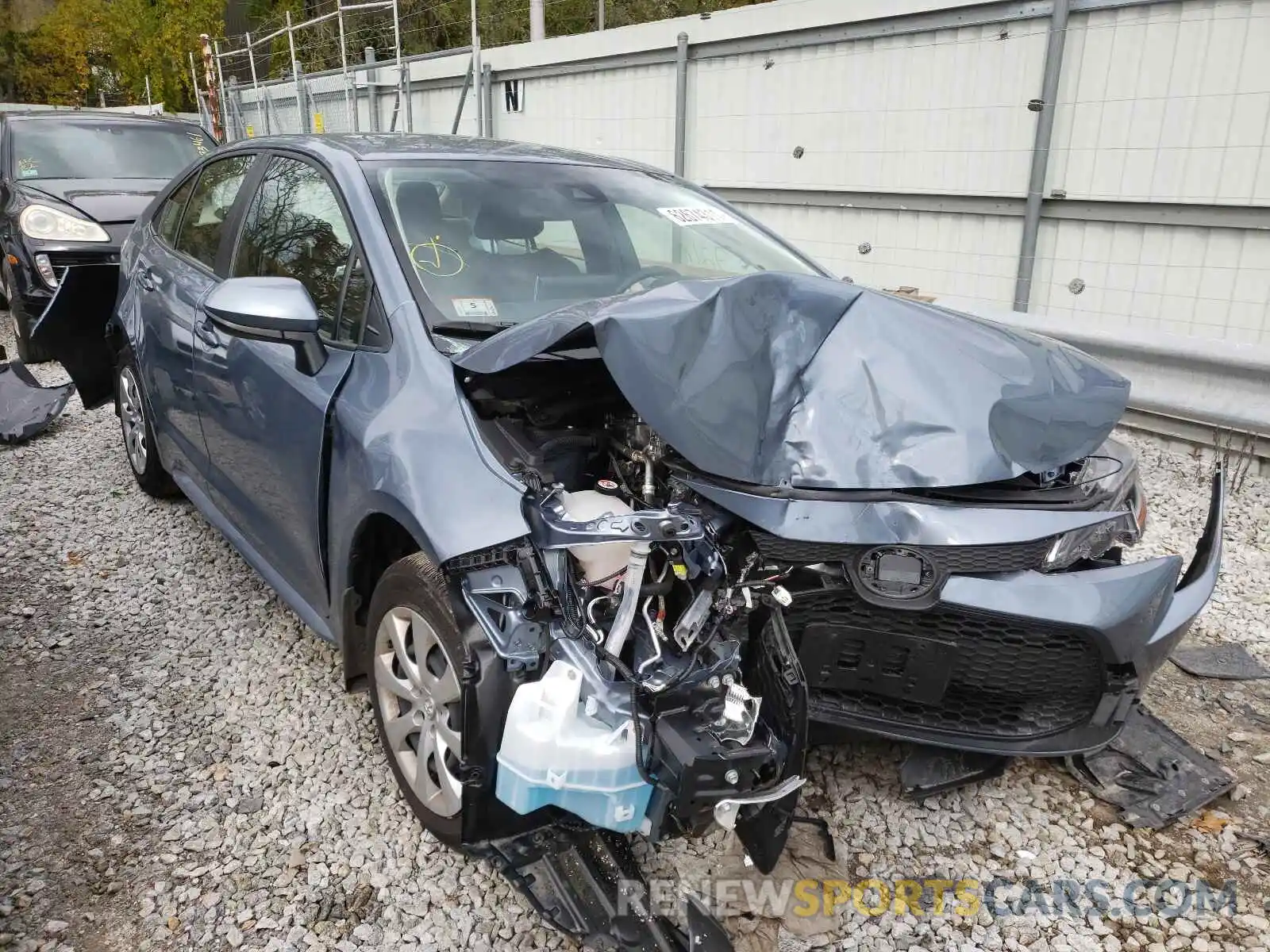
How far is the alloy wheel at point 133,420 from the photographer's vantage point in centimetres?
448

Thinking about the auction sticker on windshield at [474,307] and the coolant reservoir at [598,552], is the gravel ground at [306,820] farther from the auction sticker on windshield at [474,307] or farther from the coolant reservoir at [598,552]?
the auction sticker on windshield at [474,307]

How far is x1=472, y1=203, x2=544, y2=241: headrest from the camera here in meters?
2.89

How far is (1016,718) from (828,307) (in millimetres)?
1113

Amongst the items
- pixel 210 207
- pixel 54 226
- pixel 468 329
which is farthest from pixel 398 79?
pixel 468 329

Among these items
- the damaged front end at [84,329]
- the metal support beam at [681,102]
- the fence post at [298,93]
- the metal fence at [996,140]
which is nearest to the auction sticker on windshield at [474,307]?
the damaged front end at [84,329]

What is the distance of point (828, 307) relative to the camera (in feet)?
7.73

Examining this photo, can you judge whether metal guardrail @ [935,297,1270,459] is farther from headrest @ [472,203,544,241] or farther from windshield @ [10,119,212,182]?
windshield @ [10,119,212,182]

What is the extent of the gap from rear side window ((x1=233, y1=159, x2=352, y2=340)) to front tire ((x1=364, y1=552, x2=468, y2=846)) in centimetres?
85

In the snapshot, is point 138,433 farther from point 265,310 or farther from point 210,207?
point 265,310

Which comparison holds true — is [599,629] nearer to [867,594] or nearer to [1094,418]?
[867,594]

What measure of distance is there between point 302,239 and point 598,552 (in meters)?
1.73

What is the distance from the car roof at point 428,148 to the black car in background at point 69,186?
3538 mm

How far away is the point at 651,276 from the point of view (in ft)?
10.3

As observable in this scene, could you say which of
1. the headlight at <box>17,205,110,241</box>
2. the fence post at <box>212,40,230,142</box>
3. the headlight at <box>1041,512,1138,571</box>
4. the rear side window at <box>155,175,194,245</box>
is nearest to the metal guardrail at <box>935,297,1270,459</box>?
the headlight at <box>1041,512,1138,571</box>
